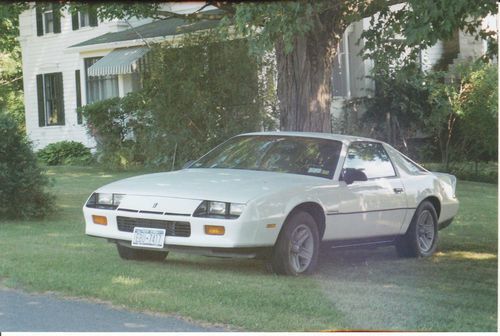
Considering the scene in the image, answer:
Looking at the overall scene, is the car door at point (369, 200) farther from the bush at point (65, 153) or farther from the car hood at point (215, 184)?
the bush at point (65, 153)

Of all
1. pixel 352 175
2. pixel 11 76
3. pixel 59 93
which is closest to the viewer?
pixel 352 175

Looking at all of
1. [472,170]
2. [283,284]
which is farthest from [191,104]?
[283,284]

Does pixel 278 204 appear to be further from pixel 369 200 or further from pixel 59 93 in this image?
pixel 59 93

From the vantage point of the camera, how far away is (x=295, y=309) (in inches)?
269

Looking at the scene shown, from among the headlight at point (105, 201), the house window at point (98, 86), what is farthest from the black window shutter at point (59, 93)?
the headlight at point (105, 201)

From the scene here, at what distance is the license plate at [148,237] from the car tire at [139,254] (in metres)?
0.61

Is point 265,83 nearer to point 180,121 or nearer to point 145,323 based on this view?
point 180,121

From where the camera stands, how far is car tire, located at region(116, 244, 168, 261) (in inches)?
344

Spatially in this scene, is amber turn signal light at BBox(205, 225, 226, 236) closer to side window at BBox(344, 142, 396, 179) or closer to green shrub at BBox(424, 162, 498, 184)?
side window at BBox(344, 142, 396, 179)

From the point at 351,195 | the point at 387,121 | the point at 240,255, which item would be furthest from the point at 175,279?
the point at 387,121

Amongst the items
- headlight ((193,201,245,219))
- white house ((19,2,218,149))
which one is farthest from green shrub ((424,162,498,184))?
white house ((19,2,218,149))

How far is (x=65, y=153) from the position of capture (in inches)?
795

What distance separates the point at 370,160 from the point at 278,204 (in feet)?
5.48

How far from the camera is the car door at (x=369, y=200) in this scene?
8.58m
